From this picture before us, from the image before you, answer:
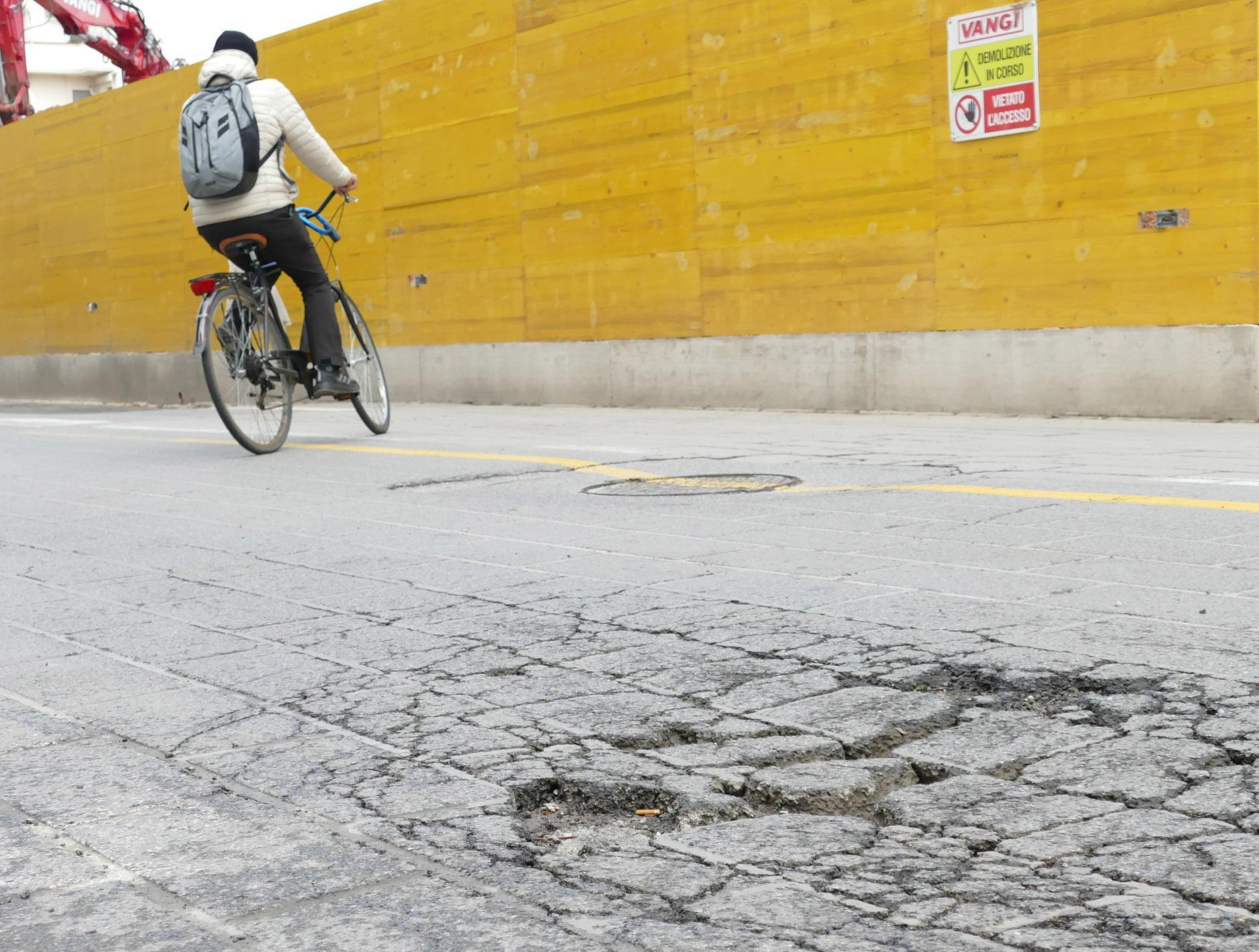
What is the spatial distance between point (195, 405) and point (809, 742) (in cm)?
1630

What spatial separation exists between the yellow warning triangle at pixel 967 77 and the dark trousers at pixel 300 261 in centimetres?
496

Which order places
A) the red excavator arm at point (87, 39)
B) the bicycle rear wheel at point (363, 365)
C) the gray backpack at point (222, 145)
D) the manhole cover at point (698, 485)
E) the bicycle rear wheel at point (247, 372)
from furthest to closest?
1. the red excavator arm at point (87, 39)
2. the bicycle rear wheel at point (363, 365)
3. the bicycle rear wheel at point (247, 372)
4. the gray backpack at point (222, 145)
5. the manhole cover at point (698, 485)

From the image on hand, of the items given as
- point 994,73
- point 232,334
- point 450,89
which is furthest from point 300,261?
point 450,89

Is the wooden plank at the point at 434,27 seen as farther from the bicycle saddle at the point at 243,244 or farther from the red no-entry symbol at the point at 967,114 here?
the bicycle saddle at the point at 243,244

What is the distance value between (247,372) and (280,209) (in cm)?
97

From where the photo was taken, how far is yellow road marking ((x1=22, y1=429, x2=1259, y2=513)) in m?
6.32

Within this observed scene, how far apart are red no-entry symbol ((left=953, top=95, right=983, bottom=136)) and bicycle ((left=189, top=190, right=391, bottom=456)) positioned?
15.0 ft


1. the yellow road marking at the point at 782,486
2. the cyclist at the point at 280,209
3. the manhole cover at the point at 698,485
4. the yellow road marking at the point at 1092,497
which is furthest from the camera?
the cyclist at the point at 280,209

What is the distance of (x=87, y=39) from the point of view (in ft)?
107

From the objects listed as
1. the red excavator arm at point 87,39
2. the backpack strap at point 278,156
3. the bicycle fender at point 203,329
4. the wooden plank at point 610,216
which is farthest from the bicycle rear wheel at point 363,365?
the red excavator arm at point 87,39

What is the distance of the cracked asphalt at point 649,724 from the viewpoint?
2.57 meters

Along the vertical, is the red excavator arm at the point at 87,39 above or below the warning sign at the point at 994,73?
above

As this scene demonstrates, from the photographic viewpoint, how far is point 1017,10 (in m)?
11.6

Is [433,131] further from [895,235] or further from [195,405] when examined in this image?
[895,235]
